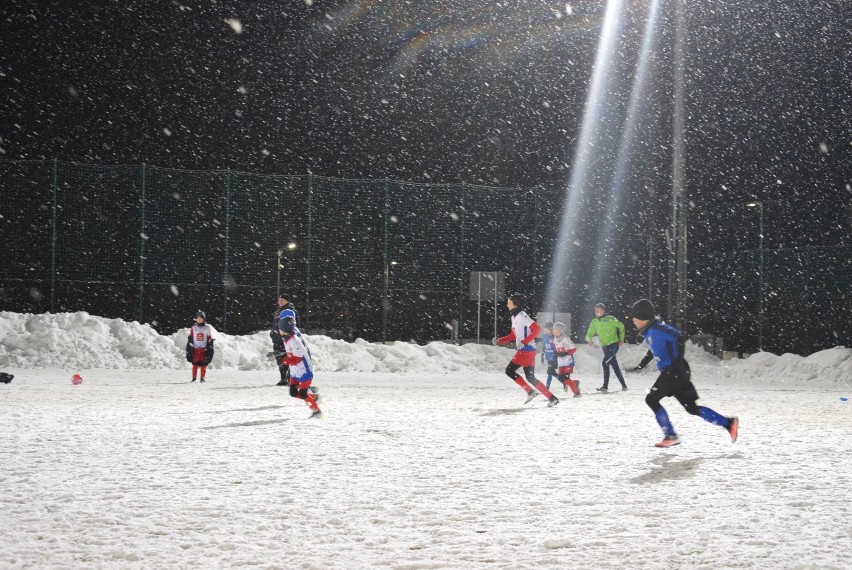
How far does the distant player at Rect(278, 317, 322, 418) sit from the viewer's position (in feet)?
39.7

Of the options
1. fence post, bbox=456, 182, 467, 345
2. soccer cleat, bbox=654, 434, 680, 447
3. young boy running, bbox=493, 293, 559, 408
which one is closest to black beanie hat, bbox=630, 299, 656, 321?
soccer cleat, bbox=654, 434, 680, 447

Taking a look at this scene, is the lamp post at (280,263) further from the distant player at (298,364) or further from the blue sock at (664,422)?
the blue sock at (664,422)

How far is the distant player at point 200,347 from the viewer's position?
63.5 feet

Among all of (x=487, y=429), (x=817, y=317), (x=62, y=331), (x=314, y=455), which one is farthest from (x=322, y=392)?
(x=817, y=317)

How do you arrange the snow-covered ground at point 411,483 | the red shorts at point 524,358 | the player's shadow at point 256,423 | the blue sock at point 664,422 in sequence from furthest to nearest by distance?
1. the red shorts at point 524,358
2. the player's shadow at point 256,423
3. the blue sock at point 664,422
4. the snow-covered ground at point 411,483

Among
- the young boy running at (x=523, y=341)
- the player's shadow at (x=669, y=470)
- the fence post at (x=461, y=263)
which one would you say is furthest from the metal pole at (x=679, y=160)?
the player's shadow at (x=669, y=470)

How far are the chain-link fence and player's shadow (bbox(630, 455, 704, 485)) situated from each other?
2030cm

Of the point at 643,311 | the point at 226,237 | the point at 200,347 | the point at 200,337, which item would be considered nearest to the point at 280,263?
the point at 226,237

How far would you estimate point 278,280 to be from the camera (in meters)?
28.7

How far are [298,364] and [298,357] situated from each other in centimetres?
9

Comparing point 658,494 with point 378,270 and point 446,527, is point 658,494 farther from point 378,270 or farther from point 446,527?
point 378,270

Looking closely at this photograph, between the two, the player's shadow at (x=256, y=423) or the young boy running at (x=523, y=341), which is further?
the young boy running at (x=523, y=341)

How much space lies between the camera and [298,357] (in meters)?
12.1

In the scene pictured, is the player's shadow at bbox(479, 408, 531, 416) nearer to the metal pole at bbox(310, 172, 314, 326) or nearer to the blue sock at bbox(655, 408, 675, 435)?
the blue sock at bbox(655, 408, 675, 435)
